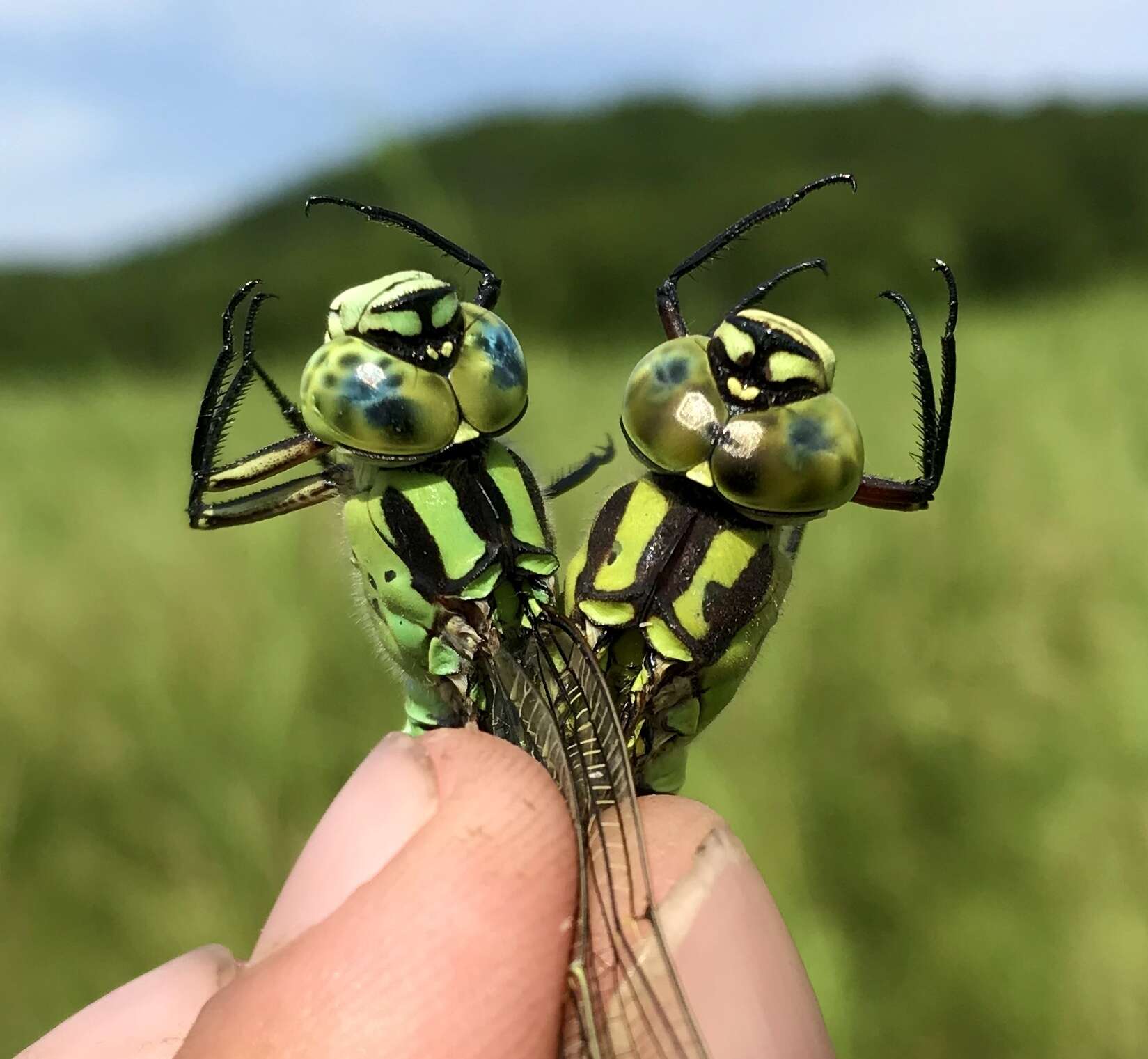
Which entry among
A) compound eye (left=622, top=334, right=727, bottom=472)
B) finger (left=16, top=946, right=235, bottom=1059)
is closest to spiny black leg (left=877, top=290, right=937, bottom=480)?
compound eye (left=622, top=334, right=727, bottom=472)

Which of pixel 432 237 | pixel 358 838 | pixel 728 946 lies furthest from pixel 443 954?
pixel 432 237

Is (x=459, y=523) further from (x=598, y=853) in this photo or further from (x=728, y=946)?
(x=728, y=946)

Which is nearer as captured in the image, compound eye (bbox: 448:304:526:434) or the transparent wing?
the transparent wing

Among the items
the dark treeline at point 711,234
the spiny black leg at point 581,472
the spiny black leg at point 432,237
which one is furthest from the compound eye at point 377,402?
the dark treeline at point 711,234

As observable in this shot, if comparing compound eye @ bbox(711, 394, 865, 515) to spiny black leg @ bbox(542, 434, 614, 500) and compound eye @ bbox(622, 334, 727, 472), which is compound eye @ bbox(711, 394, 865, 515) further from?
spiny black leg @ bbox(542, 434, 614, 500)

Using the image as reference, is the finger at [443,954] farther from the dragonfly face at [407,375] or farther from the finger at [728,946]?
the dragonfly face at [407,375]

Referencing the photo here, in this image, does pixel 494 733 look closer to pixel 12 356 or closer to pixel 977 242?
pixel 977 242
